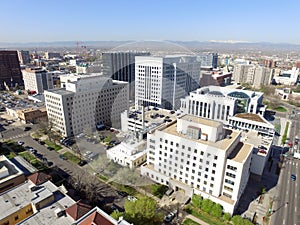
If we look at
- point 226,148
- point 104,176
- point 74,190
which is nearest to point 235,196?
point 226,148

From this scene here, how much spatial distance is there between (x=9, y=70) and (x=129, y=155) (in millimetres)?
48844

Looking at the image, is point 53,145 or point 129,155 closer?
point 129,155

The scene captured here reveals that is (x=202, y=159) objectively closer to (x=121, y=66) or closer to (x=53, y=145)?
(x=53, y=145)

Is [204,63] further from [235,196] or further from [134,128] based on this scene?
[235,196]

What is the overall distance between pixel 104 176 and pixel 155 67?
18.9 meters

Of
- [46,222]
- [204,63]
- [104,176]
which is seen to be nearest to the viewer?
[46,222]

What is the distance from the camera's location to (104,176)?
679 inches

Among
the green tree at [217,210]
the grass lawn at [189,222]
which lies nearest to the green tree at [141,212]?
the grass lawn at [189,222]

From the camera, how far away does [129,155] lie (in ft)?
60.7

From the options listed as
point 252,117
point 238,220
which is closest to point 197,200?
point 238,220

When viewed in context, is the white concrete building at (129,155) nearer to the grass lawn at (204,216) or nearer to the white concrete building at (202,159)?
the white concrete building at (202,159)

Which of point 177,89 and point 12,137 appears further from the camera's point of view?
point 177,89

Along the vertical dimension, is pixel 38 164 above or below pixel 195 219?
above

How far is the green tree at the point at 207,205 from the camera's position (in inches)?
531
